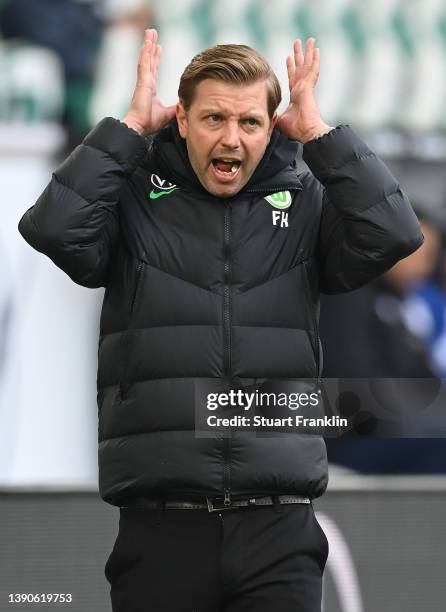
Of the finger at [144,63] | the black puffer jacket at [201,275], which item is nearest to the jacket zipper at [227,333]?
the black puffer jacket at [201,275]

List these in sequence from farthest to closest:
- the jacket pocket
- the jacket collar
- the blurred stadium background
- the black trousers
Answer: the blurred stadium background < the jacket collar < the jacket pocket < the black trousers

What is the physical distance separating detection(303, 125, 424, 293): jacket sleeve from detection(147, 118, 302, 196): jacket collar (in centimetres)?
8

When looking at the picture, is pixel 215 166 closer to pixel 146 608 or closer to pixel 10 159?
pixel 146 608

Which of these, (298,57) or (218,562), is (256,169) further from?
(218,562)

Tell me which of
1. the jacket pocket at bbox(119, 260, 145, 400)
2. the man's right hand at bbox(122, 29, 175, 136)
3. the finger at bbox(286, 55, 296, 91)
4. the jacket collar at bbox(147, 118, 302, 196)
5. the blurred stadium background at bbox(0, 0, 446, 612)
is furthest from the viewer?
the blurred stadium background at bbox(0, 0, 446, 612)

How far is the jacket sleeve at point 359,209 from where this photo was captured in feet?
11.8

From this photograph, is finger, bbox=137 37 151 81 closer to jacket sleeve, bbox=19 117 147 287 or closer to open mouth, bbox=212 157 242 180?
jacket sleeve, bbox=19 117 147 287

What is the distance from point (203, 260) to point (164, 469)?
573mm

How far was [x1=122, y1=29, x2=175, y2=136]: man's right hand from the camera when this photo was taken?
379cm

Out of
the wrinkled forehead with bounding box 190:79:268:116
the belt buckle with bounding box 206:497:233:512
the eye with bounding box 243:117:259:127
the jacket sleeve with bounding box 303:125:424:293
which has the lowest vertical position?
the belt buckle with bounding box 206:497:233:512

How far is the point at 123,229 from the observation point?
12.1 feet

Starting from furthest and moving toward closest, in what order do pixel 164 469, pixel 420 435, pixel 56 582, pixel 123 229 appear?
pixel 420 435 → pixel 56 582 → pixel 123 229 → pixel 164 469

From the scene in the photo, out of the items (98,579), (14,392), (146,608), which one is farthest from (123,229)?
(14,392)

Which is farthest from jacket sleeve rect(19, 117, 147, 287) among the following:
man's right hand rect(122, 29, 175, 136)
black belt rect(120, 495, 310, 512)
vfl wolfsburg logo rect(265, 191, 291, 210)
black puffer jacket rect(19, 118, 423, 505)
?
black belt rect(120, 495, 310, 512)
